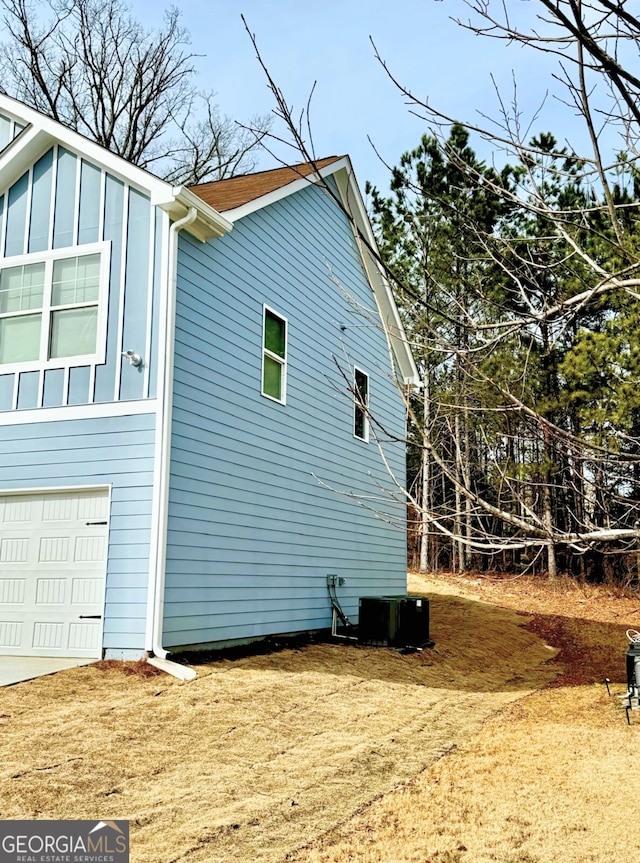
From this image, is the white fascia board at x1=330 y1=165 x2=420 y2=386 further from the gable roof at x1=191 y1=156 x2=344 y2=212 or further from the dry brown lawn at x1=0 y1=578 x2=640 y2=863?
the dry brown lawn at x1=0 y1=578 x2=640 y2=863

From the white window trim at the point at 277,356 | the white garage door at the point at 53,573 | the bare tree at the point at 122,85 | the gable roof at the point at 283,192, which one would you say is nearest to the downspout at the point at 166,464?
the white garage door at the point at 53,573

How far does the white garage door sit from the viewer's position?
8539 millimetres

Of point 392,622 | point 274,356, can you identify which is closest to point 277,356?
point 274,356

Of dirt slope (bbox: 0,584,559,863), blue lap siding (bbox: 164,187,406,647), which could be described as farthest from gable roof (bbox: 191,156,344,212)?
dirt slope (bbox: 0,584,559,863)

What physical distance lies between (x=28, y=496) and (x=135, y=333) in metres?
2.28

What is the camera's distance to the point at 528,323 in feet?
12.5

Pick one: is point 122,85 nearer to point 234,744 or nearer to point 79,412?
point 79,412

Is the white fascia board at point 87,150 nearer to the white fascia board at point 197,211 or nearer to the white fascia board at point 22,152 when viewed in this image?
the white fascia board at point 22,152

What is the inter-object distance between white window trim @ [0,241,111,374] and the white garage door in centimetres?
147

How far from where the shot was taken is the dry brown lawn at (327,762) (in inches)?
172

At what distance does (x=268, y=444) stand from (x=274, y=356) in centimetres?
126

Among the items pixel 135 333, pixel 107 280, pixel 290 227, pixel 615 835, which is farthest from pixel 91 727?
pixel 290 227

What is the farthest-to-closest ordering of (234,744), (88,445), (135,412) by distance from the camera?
(88,445) < (135,412) < (234,744)

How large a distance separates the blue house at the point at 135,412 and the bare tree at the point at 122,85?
549 inches
